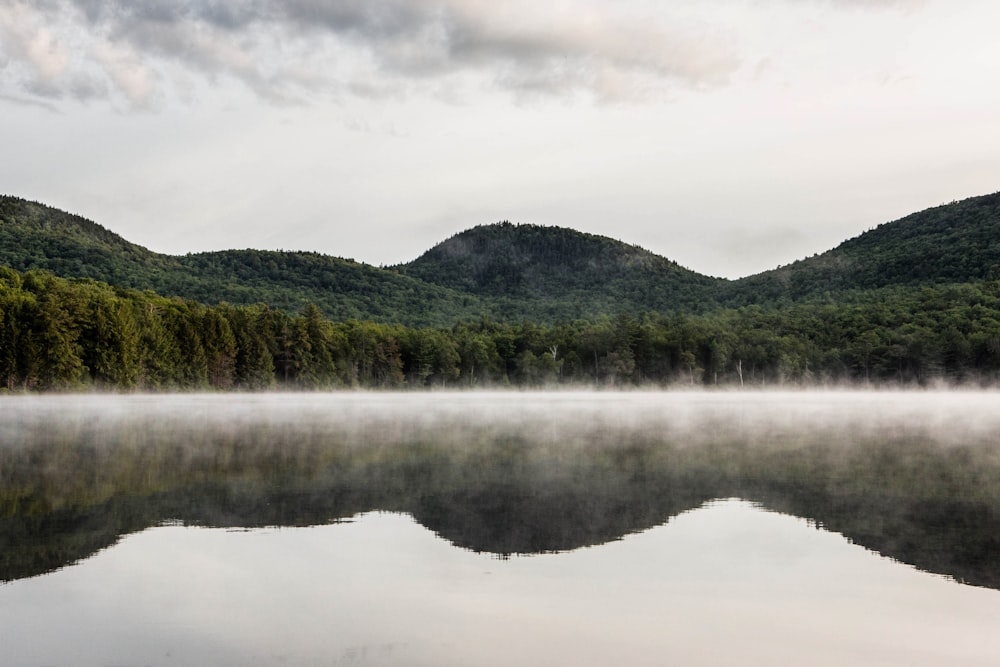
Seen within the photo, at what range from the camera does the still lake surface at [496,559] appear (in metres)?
8.31

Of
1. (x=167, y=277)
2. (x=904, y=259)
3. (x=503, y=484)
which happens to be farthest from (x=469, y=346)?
(x=503, y=484)

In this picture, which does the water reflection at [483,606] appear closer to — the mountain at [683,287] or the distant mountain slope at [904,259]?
the mountain at [683,287]

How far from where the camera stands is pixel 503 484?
17922 mm

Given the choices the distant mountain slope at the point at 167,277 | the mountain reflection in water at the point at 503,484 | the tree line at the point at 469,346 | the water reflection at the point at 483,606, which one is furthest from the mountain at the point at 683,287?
the water reflection at the point at 483,606

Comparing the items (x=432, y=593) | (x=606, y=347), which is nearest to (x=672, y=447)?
(x=432, y=593)

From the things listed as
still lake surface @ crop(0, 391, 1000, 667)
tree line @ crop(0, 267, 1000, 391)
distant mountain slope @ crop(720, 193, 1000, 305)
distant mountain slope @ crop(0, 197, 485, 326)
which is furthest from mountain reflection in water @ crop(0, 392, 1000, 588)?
distant mountain slope @ crop(0, 197, 485, 326)

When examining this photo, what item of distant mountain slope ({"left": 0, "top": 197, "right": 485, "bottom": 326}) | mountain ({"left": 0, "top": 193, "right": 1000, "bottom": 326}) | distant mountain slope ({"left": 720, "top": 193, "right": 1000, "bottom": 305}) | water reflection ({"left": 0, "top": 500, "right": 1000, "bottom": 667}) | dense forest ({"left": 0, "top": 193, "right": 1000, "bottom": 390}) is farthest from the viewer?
distant mountain slope ({"left": 0, "top": 197, "right": 485, "bottom": 326})

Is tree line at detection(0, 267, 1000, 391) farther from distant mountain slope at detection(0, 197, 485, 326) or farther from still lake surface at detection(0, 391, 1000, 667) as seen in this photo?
still lake surface at detection(0, 391, 1000, 667)

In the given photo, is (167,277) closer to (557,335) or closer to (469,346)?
(469,346)

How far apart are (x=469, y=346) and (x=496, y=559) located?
11103 centimetres

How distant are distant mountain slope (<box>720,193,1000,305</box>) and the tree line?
39.5ft

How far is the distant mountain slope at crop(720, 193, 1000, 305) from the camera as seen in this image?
134750 millimetres

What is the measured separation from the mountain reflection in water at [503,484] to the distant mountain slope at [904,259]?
385ft

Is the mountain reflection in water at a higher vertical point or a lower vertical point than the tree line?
lower
